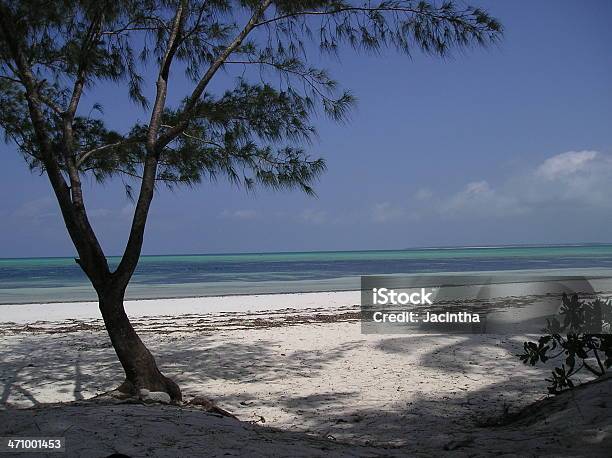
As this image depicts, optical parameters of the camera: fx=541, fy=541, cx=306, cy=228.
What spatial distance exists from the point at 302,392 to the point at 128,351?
5.56ft

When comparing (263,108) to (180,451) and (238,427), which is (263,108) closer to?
(238,427)

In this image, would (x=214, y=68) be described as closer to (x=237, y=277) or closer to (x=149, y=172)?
(x=149, y=172)

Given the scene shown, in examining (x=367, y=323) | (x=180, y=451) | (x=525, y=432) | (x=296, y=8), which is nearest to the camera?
(x=180, y=451)

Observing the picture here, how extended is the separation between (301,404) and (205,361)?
2352mm

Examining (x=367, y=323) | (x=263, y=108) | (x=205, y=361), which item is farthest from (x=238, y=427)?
(x=367, y=323)

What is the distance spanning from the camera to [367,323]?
9773 millimetres

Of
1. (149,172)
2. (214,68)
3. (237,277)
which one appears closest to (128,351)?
(149,172)

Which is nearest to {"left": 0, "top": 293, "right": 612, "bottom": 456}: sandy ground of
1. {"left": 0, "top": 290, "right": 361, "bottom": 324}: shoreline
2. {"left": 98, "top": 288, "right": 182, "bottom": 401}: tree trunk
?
{"left": 98, "top": 288, "right": 182, "bottom": 401}: tree trunk

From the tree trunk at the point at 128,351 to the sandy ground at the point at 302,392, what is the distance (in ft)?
1.96

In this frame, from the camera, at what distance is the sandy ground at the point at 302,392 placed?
120 inches

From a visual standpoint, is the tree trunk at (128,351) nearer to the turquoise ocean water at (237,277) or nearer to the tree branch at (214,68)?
the tree branch at (214,68)

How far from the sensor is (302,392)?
523 cm

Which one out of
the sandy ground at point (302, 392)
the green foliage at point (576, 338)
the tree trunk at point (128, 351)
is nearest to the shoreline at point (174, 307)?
the sandy ground at point (302, 392)

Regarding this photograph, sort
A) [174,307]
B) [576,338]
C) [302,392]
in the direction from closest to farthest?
1. [576,338]
2. [302,392]
3. [174,307]
